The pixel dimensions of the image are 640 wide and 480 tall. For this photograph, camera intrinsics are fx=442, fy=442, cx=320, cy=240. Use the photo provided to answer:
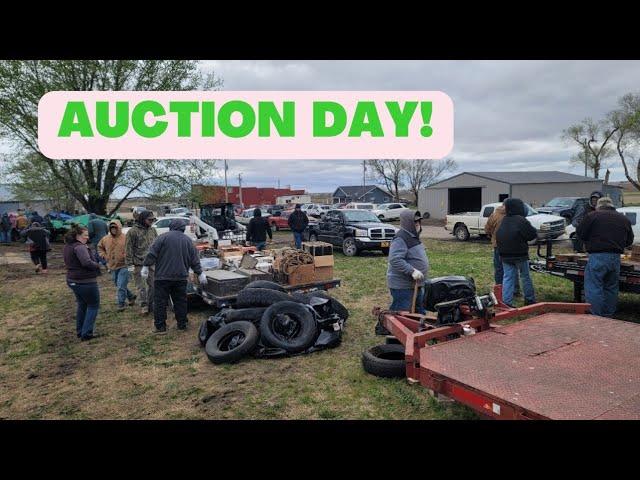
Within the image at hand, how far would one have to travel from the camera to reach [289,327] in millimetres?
5805

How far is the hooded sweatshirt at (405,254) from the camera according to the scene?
544 centimetres

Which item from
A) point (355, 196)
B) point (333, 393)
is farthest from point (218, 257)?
point (355, 196)

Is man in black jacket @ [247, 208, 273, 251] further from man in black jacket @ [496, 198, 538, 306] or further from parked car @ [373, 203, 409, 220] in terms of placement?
parked car @ [373, 203, 409, 220]

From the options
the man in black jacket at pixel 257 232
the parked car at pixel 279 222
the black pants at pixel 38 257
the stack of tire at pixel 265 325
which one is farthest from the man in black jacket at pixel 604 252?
the parked car at pixel 279 222

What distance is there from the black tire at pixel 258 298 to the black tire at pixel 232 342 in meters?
0.42

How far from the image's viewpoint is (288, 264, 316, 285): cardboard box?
7645 millimetres

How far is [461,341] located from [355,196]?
6808 centimetres

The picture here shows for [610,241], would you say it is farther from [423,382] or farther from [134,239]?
[134,239]

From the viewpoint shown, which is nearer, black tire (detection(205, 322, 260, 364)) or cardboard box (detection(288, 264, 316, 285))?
black tire (detection(205, 322, 260, 364))

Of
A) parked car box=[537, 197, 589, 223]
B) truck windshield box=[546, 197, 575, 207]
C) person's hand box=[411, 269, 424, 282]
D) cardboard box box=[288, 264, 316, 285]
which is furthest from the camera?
truck windshield box=[546, 197, 575, 207]

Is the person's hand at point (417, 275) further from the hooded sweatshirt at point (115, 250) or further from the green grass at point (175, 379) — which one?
the hooded sweatshirt at point (115, 250)

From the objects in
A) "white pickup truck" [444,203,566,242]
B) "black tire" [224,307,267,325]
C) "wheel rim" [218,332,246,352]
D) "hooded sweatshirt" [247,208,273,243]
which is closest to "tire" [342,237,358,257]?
"hooded sweatshirt" [247,208,273,243]

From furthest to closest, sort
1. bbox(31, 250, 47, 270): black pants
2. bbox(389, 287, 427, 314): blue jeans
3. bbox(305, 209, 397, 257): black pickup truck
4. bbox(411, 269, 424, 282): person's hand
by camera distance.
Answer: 1. bbox(305, 209, 397, 257): black pickup truck
2. bbox(31, 250, 47, 270): black pants
3. bbox(389, 287, 427, 314): blue jeans
4. bbox(411, 269, 424, 282): person's hand

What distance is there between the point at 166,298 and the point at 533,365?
202 inches
